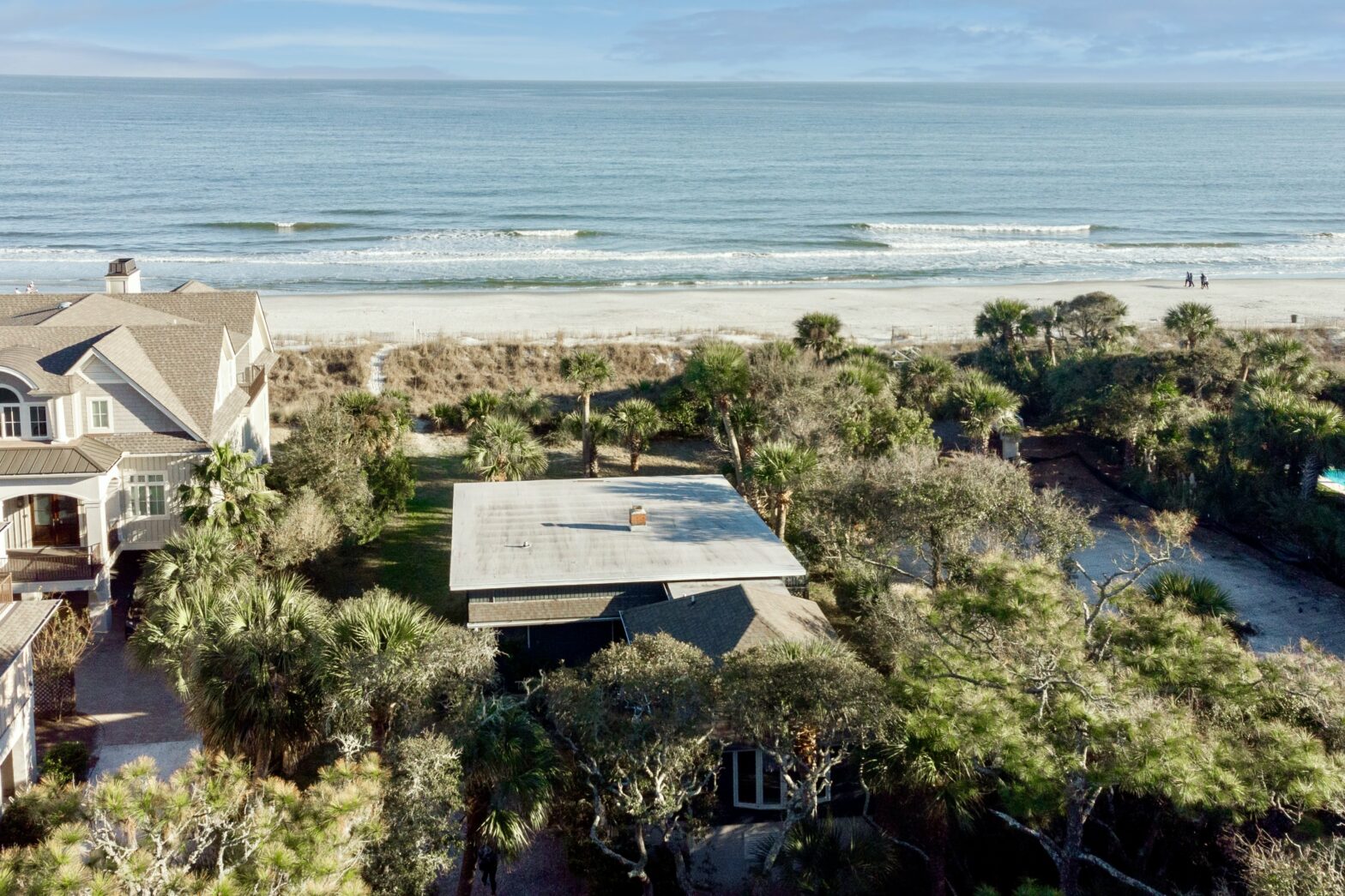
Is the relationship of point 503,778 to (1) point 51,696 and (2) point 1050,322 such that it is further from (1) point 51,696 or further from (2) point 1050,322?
(2) point 1050,322

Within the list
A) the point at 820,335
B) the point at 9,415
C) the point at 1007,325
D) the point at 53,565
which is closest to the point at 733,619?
the point at 53,565

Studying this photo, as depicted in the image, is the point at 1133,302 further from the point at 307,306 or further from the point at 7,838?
the point at 7,838

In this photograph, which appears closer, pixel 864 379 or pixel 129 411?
pixel 129 411

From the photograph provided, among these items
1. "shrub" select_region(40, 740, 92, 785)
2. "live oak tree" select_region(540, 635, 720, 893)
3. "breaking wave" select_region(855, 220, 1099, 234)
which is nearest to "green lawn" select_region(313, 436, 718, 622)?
"shrub" select_region(40, 740, 92, 785)

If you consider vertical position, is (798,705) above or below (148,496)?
above

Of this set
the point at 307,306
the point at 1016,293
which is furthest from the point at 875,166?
the point at 307,306

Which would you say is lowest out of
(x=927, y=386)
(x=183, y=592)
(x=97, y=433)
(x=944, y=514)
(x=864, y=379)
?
(x=183, y=592)

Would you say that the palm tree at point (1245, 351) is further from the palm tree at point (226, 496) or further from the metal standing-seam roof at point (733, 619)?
the palm tree at point (226, 496)

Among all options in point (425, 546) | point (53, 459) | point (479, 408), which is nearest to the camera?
point (53, 459)
